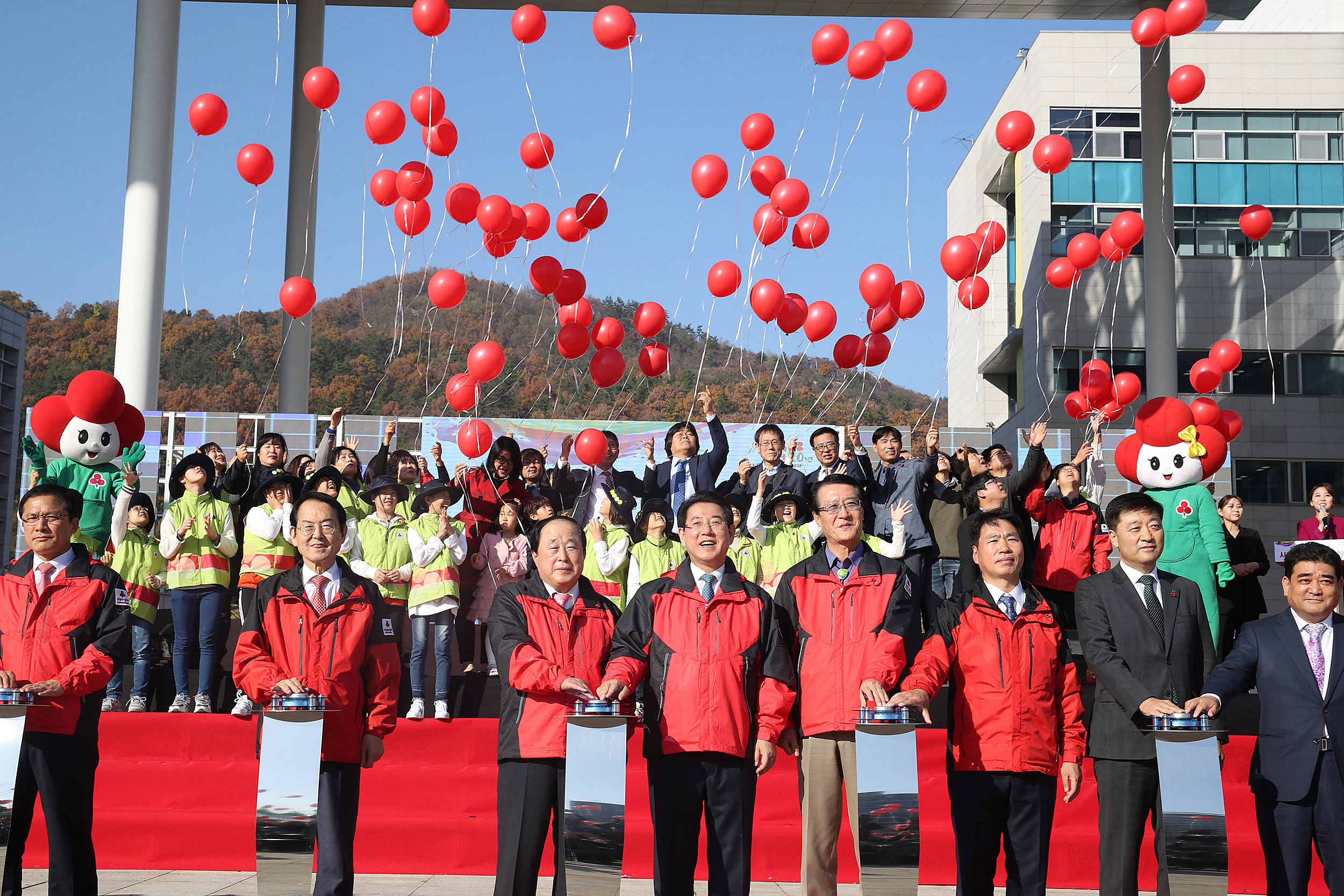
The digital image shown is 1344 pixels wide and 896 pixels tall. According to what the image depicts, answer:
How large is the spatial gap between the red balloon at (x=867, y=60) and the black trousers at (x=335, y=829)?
6.01 metres

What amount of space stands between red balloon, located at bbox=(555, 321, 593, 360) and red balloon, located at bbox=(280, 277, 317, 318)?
5.90ft

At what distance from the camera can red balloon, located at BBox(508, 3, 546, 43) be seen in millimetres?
8039

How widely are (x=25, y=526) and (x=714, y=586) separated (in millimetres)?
2517

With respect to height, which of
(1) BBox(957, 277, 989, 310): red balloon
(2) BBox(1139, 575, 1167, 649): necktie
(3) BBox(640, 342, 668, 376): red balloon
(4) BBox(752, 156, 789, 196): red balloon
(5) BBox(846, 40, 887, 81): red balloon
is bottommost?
(2) BBox(1139, 575, 1167, 649): necktie

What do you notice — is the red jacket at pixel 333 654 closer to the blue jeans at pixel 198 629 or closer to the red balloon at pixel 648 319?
the blue jeans at pixel 198 629

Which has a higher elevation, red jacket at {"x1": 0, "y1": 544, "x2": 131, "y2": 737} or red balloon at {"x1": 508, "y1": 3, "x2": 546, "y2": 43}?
red balloon at {"x1": 508, "y1": 3, "x2": 546, "y2": 43}

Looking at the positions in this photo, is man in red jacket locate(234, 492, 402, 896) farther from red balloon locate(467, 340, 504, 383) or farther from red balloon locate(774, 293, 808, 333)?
red balloon locate(774, 293, 808, 333)

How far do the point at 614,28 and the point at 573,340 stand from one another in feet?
6.90

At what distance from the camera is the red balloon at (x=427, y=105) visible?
8391mm

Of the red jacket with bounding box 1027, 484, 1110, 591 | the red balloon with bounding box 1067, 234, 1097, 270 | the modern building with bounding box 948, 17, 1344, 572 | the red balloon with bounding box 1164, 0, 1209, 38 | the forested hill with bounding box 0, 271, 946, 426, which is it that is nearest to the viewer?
the red jacket with bounding box 1027, 484, 1110, 591

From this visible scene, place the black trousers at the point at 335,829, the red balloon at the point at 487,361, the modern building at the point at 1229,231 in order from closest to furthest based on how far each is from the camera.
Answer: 1. the black trousers at the point at 335,829
2. the red balloon at the point at 487,361
3. the modern building at the point at 1229,231

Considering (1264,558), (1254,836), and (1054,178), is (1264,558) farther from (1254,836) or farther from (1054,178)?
(1054,178)

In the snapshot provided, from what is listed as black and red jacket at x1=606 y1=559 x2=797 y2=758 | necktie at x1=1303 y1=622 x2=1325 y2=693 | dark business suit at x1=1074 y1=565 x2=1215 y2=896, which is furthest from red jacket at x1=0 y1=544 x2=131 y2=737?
necktie at x1=1303 y1=622 x2=1325 y2=693

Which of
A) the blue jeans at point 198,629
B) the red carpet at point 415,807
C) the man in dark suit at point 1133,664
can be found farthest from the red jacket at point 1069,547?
the blue jeans at point 198,629
